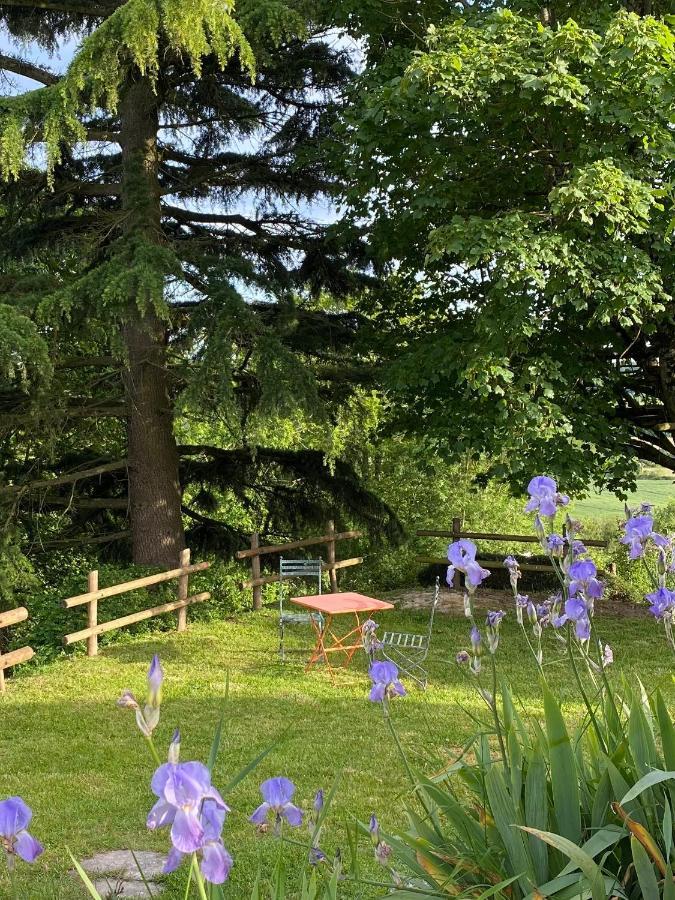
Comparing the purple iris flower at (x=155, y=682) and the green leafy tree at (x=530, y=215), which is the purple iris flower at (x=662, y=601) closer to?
the purple iris flower at (x=155, y=682)

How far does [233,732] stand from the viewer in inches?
265

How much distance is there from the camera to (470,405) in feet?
35.0

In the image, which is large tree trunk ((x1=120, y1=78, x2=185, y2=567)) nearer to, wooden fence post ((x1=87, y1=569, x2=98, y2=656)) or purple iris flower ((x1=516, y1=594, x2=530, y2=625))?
wooden fence post ((x1=87, y1=569, x2=98, y2=656))

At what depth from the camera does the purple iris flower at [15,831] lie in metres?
1.32

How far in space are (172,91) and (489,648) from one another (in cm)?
1155

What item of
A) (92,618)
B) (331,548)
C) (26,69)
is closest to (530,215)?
(331,548)

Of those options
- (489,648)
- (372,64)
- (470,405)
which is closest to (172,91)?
(372,64)

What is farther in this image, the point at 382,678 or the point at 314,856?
the point at 382,678

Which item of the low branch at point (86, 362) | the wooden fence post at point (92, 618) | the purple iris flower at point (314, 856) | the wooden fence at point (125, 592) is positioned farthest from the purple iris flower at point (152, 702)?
the low branch at point (86, 362)

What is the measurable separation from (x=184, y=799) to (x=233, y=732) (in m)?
5.96

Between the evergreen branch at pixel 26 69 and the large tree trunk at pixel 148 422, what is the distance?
1.08 metres

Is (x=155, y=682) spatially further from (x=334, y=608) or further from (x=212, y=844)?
(x=334, y=608)


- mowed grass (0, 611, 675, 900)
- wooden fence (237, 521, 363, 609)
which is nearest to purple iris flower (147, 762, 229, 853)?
mowed grass (0, 611, 675, 900)

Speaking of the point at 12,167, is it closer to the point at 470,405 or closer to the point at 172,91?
the point at 172,91
